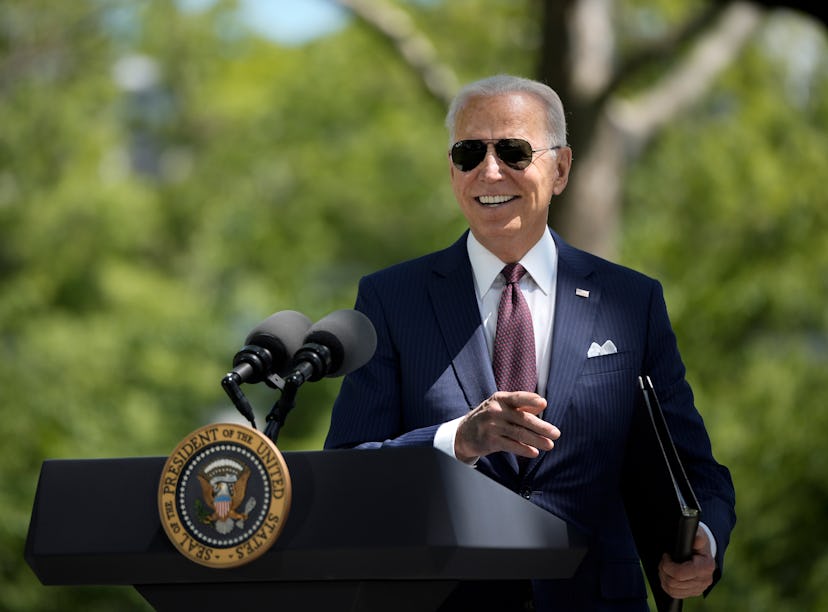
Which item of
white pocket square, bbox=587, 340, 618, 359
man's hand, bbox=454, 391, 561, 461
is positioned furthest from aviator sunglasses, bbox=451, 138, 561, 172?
man's hand, bbox=454, 391, 561, 461

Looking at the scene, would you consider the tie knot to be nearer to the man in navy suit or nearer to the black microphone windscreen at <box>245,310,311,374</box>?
the man in navy suit

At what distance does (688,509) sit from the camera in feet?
7.34

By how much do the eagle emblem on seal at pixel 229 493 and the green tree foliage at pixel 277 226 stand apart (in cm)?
735

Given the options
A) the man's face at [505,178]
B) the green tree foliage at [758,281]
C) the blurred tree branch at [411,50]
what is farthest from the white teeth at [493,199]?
the green tree foliage at [758,281]

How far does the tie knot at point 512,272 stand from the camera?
8.89ft

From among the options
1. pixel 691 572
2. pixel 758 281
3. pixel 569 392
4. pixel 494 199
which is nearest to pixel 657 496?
pixel 691 572

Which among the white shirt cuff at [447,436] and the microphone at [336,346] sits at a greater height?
the microphone at [336,346]

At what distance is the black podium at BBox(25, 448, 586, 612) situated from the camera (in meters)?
2.09

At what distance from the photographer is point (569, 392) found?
2.57m

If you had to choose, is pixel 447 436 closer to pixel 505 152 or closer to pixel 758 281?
pixel 505 152

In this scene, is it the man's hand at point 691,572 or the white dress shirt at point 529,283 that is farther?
the white dress shirt at point 529,283

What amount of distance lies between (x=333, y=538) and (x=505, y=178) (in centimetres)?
83

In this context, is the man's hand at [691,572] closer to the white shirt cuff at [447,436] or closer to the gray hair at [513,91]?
the white shirt cuff at [447,436]

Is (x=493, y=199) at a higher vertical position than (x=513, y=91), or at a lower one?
lower
